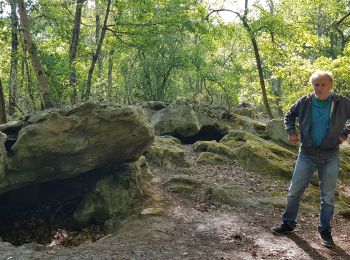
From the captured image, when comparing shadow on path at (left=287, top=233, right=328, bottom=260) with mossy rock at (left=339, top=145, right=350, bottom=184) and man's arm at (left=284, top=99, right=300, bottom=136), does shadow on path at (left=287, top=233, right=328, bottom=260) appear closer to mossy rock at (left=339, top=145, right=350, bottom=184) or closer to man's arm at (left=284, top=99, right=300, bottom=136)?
man's arm at (left=284, top=99, right=300, bottom=136)

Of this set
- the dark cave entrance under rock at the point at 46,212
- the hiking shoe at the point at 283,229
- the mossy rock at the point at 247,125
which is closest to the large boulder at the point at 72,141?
the dark cave entrance under rock at the point at 46,212

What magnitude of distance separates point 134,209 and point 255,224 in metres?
2.86

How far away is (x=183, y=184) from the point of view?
9.85 m

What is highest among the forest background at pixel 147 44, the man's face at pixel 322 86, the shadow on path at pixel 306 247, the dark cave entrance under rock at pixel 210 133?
the forest background at pixel 147 44

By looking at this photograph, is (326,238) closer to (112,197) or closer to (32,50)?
(112,197)

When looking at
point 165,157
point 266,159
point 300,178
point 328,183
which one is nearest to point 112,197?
point 165,157

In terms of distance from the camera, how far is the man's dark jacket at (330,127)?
557 centimetres

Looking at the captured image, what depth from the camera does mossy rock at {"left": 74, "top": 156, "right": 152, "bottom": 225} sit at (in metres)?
8.56

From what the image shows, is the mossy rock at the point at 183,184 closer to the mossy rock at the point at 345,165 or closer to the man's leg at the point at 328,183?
the man's leg at the point at 328,183

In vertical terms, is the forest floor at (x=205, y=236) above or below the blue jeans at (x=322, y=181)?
below

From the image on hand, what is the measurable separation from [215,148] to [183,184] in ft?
15.9

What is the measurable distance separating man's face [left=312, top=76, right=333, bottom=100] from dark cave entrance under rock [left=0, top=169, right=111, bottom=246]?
539 cm

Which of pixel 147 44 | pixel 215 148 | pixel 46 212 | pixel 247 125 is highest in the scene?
pixel 147 44

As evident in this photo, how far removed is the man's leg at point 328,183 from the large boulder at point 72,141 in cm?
451
